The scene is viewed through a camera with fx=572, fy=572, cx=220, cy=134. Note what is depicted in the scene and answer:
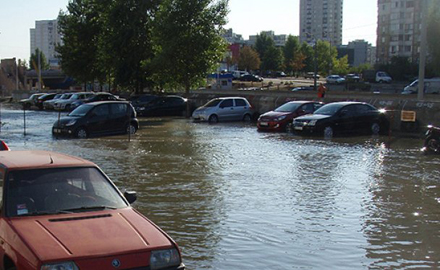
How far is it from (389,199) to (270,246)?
4.22 metres

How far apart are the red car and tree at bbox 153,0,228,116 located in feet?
40.7

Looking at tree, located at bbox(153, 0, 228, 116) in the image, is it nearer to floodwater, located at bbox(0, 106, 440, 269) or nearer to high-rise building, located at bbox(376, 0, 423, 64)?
floodwater, located at bbox(0, 106, 440, 269)

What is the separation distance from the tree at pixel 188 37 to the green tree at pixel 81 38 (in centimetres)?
1707

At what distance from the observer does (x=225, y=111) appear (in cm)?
3303

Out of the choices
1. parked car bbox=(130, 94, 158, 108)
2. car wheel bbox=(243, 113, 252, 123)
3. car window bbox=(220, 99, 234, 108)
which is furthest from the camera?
parked car bbox=(130, 94, 158, 108)

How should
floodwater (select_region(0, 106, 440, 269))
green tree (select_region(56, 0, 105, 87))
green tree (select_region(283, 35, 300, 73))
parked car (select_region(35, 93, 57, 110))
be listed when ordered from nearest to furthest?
floodwater (select_region(0, 106, 440, 269)) < parked car (select_region(35, 93, 57, 110)) < green tree (select_region(56, 0, 105, 87)) < green tree (select_region(283, 35, 300, 73))

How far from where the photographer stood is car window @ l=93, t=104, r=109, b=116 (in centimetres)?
2436

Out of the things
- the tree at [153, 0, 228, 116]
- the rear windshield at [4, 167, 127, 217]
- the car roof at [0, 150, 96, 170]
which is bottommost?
the rear windshield at [4, 167, 127, 217]

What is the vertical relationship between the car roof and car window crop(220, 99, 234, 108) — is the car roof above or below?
above

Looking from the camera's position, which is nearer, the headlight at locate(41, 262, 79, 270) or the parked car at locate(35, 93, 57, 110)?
the headlight at locate(41, 262, 79, 270)

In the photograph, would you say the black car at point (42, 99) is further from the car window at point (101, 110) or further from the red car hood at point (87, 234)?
the red car hood at point (87, 234)

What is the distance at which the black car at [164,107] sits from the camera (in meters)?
39.0

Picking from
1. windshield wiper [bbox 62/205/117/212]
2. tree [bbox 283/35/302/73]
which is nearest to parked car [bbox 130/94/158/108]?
windshield wiper [bbox 62/205/117/212]

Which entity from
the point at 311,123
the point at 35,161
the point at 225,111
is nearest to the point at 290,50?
the point at 225,111
